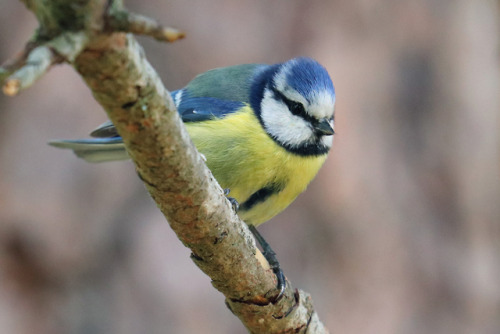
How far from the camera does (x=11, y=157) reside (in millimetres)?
2451

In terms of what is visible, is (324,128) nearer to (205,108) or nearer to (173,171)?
(205,108)

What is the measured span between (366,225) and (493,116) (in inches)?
38.7

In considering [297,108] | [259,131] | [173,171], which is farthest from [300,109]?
[173,171]

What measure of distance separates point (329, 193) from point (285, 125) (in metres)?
1.06

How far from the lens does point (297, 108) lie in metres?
1.88

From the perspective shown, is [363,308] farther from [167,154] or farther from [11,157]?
[167,154]

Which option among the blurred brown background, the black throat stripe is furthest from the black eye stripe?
the blurred brown background

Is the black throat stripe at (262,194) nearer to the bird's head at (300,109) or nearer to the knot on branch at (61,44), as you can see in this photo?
the bird's head at (300,109)

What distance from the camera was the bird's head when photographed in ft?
6.02

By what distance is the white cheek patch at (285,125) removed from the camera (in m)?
1.82

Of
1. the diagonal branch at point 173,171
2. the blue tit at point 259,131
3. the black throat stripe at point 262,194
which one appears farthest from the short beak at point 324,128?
the diagonal branch at point 173,171

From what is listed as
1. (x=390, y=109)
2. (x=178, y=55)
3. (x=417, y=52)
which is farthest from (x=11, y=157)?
(x=417, y=52)

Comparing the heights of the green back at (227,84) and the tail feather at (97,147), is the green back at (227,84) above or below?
above

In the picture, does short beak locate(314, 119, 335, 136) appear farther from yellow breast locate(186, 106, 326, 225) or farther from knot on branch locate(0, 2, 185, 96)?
knot on branch locate(0, 2, 185, 96)
